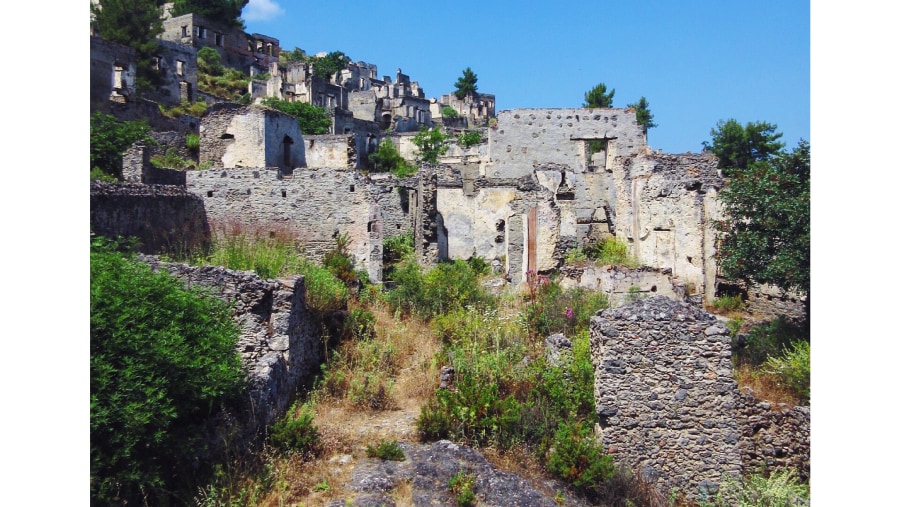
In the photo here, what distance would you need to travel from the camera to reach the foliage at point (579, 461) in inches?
292

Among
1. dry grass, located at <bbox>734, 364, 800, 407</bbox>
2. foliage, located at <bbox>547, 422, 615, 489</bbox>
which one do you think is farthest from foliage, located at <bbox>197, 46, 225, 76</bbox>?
foliage, located at <bbox>547, 422, 615, 489</bbox>

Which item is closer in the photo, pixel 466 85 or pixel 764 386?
pixel 764 386

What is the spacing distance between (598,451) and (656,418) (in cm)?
82

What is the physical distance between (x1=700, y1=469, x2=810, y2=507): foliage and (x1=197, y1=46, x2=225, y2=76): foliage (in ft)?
159

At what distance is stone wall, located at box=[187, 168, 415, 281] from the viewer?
15.8 m

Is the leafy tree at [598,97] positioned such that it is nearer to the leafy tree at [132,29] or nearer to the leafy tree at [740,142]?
the leafy tree at [740,142]

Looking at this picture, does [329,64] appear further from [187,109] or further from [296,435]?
[296,435]

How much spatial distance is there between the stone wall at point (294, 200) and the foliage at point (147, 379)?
8785 millimetres

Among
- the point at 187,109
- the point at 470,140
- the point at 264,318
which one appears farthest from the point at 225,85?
the point at 264,318

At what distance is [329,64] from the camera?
66.7 meters

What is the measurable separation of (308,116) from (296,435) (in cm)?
3384

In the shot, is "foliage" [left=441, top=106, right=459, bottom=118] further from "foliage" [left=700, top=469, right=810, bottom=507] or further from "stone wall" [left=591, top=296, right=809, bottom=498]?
"foliage" [left=700, top=469, right=810, bottom=507]
